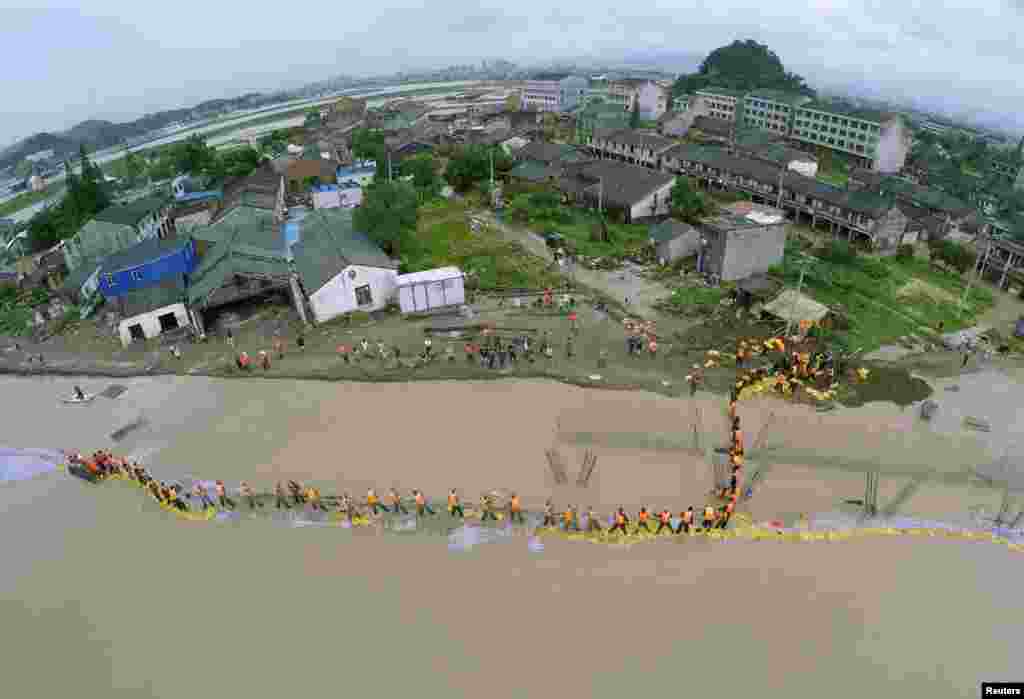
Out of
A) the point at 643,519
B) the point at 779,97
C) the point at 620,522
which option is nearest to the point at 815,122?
the point at 779,97

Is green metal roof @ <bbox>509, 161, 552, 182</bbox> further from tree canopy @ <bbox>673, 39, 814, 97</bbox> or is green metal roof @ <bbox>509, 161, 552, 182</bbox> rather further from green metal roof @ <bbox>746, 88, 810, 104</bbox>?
tree canopy @ <bbox>673, 39, 814, 97</bbox>

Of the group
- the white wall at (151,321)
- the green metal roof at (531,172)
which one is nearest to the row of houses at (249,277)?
the white wall at (151,321)

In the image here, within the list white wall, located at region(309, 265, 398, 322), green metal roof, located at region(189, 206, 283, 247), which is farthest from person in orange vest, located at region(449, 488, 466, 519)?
green metal roof, located at region(189, 206, 283, 247)

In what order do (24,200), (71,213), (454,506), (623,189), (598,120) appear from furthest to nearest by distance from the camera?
(24,200) < (598,120) < (71,213) < (623,189) < (454,506)

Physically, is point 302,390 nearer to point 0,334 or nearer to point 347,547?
point 347,547

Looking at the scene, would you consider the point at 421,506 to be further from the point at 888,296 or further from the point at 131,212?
the point at 131,212

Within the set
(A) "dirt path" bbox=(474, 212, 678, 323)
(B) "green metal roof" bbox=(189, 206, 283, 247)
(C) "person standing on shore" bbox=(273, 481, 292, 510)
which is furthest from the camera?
(B) "green metal roof" bbox=(189, 206, 283, 247)
